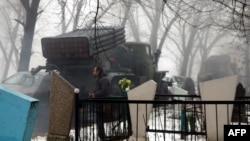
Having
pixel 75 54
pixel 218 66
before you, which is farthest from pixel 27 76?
pixel 218 66

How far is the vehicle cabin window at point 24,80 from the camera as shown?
11120 millimetres

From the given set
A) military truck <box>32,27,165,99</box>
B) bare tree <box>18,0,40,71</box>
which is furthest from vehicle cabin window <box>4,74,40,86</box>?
bare tree <box>18,0,40,71</box>

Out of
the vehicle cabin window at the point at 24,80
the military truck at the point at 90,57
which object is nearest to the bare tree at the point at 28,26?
Result: the military truck at the point at 90,57

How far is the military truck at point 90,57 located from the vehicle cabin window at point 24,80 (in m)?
0.34

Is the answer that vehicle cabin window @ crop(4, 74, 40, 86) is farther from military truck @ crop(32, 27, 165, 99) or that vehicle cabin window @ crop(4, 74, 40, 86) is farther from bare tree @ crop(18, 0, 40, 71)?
bare tree @ crop(18, 0, 40, 71)

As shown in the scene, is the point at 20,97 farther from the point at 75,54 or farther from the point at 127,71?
the point at 127,71

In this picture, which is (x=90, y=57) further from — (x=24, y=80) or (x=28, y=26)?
(x=28, y=26)

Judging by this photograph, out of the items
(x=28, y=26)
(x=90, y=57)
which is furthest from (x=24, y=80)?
(x=28, y=26)

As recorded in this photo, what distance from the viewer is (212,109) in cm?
596

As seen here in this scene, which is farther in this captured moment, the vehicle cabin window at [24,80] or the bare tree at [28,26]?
the bare tree at [28,26]

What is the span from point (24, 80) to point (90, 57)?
2386 mm

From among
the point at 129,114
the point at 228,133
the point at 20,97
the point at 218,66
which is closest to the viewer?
the point at 228,133

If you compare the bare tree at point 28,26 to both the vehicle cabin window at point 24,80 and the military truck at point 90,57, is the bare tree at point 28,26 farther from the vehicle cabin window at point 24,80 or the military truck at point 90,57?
the vehicle cabin window at point 24,80

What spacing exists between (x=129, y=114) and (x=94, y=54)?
5.05m
